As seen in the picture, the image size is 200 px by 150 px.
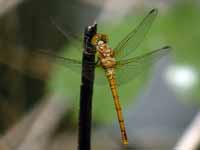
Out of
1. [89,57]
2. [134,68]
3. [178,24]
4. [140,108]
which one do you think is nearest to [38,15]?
[140,108]

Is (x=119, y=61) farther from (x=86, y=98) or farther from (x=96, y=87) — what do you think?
(x=86, y=98)

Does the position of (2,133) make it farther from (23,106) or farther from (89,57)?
(89,57)

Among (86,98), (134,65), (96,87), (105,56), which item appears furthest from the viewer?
(96,87)

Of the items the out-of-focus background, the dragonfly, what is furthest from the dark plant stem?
the out-of-focus background

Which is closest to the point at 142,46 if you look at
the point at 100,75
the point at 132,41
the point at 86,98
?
the point at 132,41

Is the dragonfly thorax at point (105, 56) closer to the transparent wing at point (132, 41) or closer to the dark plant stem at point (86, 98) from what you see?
the transparent wing at point (132, 41)
